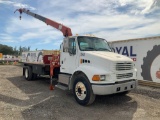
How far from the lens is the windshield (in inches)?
292

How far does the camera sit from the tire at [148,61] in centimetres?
1026

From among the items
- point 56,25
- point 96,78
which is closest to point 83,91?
point 96,78

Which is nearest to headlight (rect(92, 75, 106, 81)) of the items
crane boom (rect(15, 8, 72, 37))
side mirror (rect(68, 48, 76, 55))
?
side mirror (rect(68, 48, 76, 55))

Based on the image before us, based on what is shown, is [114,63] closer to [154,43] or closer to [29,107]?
[29,107]

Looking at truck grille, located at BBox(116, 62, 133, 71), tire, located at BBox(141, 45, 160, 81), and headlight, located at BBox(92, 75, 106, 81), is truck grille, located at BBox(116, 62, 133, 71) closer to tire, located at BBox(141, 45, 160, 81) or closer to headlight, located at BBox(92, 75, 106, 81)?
headlight, located at BBox(92, 75, 106, 81)

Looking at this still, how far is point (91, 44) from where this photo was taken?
7.61m

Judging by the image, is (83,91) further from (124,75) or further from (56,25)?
(56,25)

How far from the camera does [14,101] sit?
23.9ft

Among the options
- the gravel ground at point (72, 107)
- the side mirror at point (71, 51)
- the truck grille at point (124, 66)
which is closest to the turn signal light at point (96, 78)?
the truck grille at point (124, 66)

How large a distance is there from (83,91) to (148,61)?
5.63 metres

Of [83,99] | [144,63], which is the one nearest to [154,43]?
[144,63]

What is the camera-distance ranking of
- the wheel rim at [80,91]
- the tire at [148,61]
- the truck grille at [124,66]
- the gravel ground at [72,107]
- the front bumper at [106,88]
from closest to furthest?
the gravel ground at [72,107] → the front bumper at [106,88] → the truck grille at [124,66] → the wheel rim at [80,91] → the tire at [148,61]

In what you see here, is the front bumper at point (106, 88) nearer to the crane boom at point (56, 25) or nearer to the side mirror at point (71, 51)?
the side mirror at point (71, 51)

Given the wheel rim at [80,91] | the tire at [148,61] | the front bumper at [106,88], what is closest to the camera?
the front bumper at [106,88]
